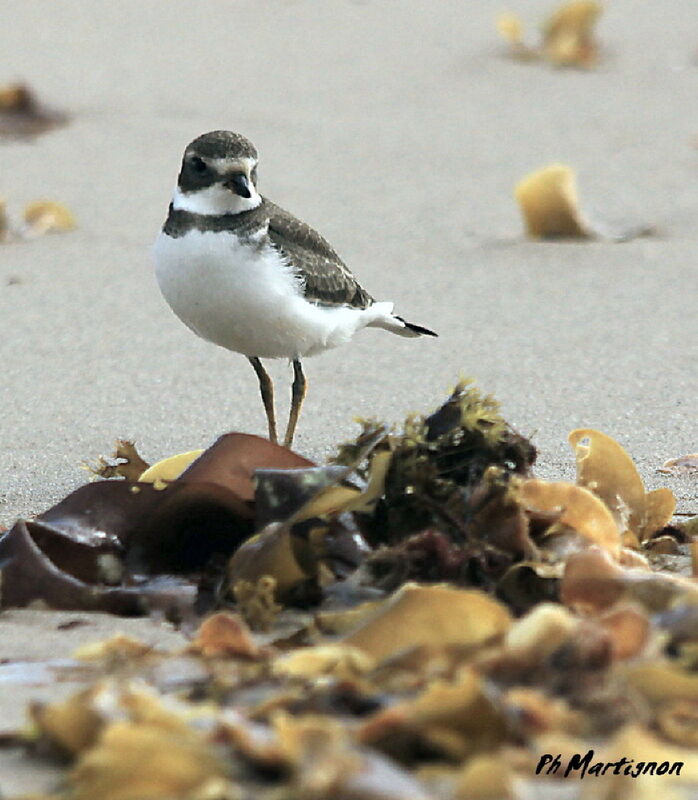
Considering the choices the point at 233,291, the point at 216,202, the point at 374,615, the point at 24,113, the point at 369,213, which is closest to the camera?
the point at 374,615

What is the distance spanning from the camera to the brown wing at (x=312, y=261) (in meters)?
4.01

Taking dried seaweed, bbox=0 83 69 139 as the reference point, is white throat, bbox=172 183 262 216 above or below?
above

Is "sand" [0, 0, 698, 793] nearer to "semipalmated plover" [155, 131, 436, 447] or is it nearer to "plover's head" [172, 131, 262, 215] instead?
"semipalmated plover" [155, 131, 436, 447]

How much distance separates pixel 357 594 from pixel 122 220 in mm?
3884

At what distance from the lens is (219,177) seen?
395cm

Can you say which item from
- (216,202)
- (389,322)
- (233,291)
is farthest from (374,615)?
(389,322)

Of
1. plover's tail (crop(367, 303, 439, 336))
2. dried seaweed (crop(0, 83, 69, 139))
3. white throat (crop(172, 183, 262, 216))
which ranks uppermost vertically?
white throat (crop(172, 183, 262, 216))

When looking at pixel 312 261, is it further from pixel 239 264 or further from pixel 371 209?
pixel 371 209

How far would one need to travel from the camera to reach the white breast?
3.83 m

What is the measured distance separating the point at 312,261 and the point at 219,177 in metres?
0.36

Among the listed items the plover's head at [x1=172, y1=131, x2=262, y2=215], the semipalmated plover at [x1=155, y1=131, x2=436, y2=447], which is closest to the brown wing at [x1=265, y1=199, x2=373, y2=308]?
the semipalmated plover at [x1=155, y1=131, x2=436, y2=447]

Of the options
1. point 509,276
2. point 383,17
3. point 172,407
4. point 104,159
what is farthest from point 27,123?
point 172,407

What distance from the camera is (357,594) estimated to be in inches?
102

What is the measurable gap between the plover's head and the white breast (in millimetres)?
113
